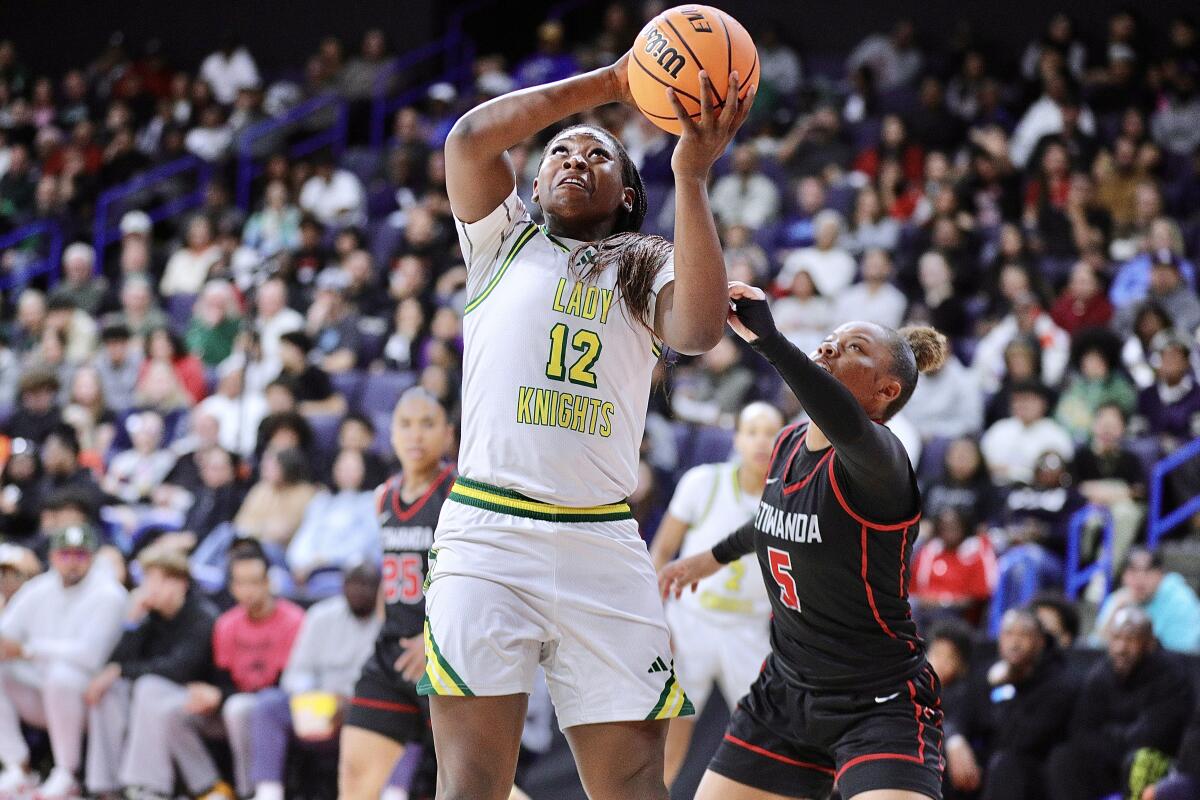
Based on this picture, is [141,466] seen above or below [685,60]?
below

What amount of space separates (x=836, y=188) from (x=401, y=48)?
7214mm

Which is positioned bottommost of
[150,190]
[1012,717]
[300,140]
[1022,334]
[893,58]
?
[1012,717]

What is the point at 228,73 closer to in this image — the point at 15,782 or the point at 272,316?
the point at 272,316

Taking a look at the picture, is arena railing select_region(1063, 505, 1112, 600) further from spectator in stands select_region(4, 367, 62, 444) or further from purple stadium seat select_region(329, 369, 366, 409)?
spectator in stands select_region(4, 367, 62, 444)

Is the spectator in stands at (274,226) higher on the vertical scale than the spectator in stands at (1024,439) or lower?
higher

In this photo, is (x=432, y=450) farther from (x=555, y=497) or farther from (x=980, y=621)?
(x=980, y=621)

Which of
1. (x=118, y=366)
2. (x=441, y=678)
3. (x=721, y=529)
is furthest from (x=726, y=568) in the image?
(x=118, y=366)

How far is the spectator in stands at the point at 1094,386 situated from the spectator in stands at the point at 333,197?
7.56m

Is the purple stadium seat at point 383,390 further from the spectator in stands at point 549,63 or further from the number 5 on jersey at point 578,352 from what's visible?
the number 5 on jersey at point 578,352

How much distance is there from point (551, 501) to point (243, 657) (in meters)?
5.12

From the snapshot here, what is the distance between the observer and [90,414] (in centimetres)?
1236

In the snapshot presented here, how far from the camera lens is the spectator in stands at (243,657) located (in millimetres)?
8023

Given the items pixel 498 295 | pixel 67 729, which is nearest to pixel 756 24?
pixel 67 729

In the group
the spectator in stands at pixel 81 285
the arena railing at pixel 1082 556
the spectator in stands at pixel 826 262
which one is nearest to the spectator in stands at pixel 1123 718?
the arena railing at pixel 1082 556
